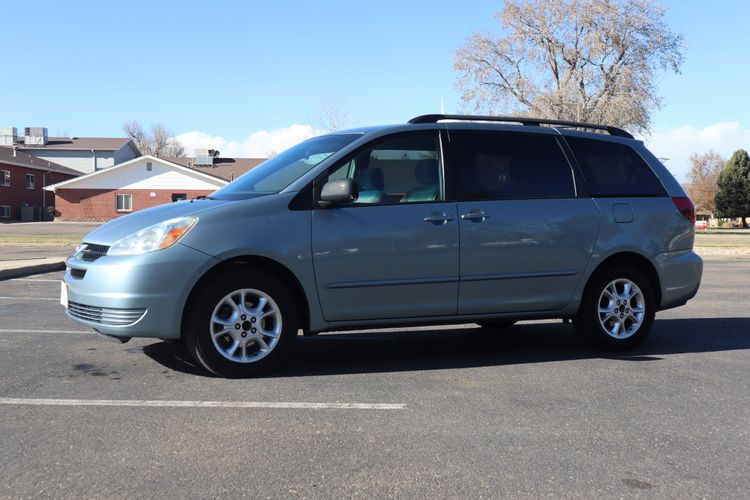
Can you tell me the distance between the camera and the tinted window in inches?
220

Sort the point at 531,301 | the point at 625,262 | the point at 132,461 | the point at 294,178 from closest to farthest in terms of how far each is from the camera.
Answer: the point at 132,461 < the point at 294,178 < the point at 531,301 < the point at 625,262

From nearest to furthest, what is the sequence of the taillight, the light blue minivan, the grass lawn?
the light blue minivan
the taillight
the grass lawn

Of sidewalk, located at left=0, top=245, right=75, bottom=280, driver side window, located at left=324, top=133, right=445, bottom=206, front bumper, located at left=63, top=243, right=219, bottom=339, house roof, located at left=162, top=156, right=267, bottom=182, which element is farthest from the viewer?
house roof, located at left=162, top=156, right=267, bottom=182

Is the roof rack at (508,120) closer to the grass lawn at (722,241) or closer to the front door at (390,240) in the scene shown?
the front door at (390,240)

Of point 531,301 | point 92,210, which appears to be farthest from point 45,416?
point 92,210

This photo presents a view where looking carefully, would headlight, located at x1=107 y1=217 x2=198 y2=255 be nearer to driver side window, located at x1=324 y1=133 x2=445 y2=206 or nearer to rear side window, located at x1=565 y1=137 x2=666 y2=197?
driver side window, located at x1=324 y1=133 x2=445 y2=206

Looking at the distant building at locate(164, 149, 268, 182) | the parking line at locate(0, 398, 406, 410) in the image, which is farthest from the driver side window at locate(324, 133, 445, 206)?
the distant building at locate(164, 149, 268, 182)

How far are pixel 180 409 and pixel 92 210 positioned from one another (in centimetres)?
5279

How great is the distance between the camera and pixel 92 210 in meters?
52.4

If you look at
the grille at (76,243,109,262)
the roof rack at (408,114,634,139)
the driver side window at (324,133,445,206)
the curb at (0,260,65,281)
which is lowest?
the curb at (0,260,65,281)

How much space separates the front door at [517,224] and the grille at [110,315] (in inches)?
99.1

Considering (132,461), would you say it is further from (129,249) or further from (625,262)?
→ (625,262)

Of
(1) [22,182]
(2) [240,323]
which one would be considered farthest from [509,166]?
(1) [22,182]

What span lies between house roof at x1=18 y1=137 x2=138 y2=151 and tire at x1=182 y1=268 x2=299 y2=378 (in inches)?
2791
